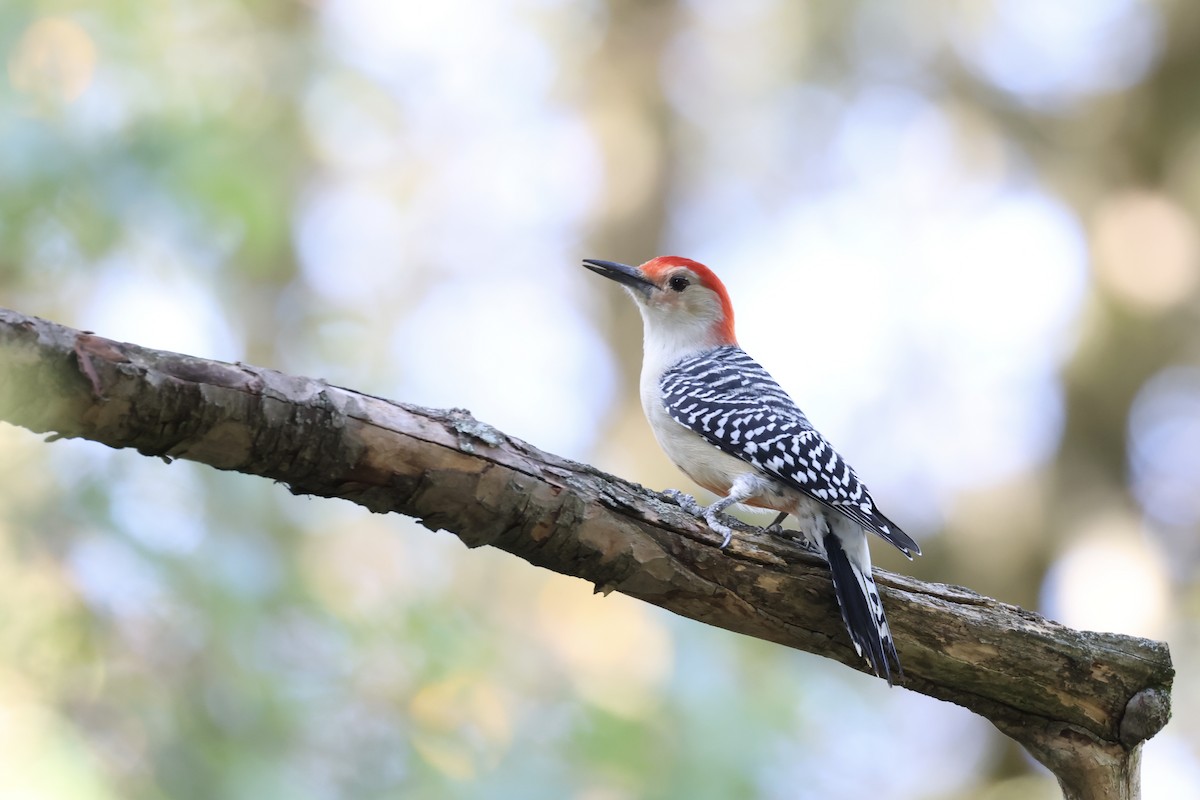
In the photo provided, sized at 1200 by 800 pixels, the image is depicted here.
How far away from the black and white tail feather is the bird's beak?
0.52m

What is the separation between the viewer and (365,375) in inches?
275

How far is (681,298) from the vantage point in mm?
5984

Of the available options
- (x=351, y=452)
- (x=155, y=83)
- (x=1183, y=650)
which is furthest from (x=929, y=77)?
(x=351, y=452)

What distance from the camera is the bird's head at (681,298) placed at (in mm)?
5934

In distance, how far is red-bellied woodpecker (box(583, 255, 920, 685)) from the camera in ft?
11.7

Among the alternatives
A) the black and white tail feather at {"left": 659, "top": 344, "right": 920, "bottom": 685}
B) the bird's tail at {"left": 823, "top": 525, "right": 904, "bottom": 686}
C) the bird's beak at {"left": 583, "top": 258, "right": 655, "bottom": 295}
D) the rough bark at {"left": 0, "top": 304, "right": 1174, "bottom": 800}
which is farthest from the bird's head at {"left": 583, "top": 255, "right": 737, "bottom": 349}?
the bird's tail at {"left": 823, "top": 525, "right": 904, "bottom": 686}

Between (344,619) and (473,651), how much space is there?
0.73 metres

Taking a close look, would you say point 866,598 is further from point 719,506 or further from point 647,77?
point 647,77

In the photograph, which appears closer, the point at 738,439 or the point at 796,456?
the point at 796,456

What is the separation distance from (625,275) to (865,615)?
2942 mm

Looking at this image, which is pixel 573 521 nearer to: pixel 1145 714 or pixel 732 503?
pixel 732 503

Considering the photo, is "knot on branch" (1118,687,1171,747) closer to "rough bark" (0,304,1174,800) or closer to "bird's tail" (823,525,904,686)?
"rough bark" (0,304,1174,800)

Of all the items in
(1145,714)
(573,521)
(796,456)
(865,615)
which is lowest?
(1145,714)

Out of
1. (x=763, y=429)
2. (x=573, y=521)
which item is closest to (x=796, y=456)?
(x=763, y=429)
